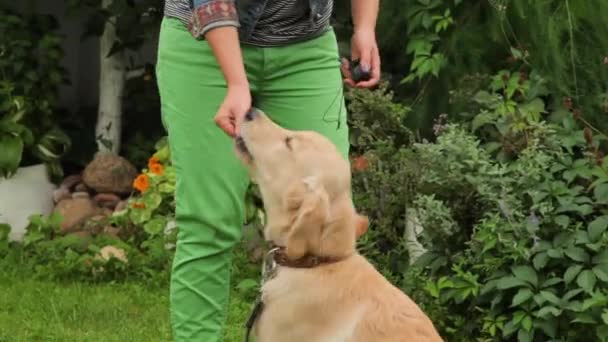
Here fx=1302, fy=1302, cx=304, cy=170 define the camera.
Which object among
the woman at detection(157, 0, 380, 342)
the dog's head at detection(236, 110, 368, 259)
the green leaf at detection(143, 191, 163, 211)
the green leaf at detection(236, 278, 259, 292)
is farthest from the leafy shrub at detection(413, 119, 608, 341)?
the green leaf at detection(143, 191, 163, 211)

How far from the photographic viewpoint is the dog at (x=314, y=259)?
12.2 ft

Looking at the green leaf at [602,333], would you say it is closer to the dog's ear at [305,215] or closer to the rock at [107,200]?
the dog's ear at [305,215]

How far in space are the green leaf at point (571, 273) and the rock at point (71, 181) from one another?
3.53 meters

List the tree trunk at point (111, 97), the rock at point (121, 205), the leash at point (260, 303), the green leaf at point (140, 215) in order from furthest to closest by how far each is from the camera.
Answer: the tree trunk at point (111, 97), the rock at point (121, 205), the green leaf at point (140, 215), the leash at point (260, 303)

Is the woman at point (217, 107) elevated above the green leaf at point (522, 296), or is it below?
above

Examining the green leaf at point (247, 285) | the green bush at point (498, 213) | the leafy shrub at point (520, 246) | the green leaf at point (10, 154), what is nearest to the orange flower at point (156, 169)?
the green leaf at point (10, 154)

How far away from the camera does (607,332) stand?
196 inches

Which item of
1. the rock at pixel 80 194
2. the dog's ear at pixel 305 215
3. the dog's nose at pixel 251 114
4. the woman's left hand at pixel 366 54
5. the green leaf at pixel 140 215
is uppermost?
the woman's left hand at pixel 366 54

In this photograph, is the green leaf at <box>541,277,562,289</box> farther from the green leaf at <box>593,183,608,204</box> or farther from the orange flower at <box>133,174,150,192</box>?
the orange flower at <box>133,174,150,192</box>

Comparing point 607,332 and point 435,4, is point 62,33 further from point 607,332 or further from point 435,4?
point 607,332

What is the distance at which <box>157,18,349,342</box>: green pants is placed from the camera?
4004 millimetres

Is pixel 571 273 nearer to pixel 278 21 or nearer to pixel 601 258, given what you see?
pixel 601 258

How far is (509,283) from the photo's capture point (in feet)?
16.8

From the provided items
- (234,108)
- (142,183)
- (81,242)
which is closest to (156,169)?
(142,183)
